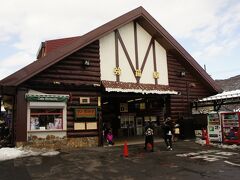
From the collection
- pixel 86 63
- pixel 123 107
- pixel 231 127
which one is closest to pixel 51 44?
pixel 123 107

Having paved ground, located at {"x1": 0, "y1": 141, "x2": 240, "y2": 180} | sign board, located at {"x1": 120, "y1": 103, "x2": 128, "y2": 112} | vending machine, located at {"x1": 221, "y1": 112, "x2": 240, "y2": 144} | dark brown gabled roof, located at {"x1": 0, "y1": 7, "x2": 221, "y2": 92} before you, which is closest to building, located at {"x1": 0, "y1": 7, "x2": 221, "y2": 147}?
dark brown gabled roof, located at {"x1": 0, "y1": 7, "x2": 221, "y2": 92}

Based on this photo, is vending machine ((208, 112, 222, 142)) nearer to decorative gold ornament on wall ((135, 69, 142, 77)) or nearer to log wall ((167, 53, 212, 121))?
log wall ((167, 53, 212, 121))

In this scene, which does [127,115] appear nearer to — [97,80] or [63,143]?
[97,80]

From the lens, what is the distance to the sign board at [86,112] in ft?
56.5

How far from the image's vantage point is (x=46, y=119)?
1659 cm

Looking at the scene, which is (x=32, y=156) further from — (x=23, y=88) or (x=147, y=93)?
(x=147, y=93)

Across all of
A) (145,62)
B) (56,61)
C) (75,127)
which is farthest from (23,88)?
(145,62)

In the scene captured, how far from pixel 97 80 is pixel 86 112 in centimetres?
217

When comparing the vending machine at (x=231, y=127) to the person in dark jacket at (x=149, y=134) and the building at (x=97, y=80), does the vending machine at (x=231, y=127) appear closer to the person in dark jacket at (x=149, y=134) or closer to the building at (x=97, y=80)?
the building at (x=97, y=80)

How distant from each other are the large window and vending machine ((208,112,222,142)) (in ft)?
30.3

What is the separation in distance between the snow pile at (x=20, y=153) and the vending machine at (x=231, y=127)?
988 centimetres

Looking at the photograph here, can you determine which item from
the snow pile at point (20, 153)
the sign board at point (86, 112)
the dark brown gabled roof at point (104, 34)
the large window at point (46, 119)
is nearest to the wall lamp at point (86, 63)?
the dark brown gabled roof at point (104, 34)

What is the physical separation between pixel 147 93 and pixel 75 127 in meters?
Answer: 5.50

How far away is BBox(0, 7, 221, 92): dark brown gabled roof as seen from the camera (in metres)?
15.3
